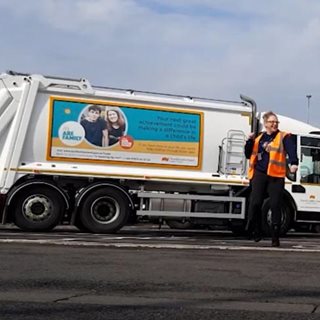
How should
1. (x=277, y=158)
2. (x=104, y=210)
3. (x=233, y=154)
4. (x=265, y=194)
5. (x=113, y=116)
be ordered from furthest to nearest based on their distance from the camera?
(x=233, y=154), (x=113, y=116), (x=104, y=210), (x=265, y=194), (x=277, y=158)

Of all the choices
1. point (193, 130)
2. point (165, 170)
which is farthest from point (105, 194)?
point (193, 130)

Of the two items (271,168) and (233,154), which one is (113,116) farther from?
(271,168)

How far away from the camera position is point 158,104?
48.0 feet

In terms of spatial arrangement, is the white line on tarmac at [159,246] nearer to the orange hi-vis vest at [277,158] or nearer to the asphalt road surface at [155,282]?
the asphalt road surface at [155,282]

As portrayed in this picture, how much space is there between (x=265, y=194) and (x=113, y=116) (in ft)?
16.3

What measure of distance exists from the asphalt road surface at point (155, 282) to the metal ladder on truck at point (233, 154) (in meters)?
5.73

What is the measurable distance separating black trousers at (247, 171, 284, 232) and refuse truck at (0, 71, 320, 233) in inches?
167

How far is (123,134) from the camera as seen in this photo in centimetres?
1430

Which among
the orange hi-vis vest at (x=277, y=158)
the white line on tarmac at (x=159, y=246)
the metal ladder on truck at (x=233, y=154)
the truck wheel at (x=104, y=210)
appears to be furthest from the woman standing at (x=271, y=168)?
the metal ladder on truck at (x=233, y=154)

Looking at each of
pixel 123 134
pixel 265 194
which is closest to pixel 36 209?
pixel 123 134

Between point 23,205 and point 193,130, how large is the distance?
400 centimetres

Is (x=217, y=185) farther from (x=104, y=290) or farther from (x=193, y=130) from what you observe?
(x=104, y=290)

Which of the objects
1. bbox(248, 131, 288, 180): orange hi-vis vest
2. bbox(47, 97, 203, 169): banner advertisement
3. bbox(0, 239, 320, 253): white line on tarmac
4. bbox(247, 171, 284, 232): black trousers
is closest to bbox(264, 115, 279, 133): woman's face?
bbox(248, 131, 288, 180): orange hi-vis vest

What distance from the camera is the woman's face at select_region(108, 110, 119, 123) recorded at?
46.6 ft
